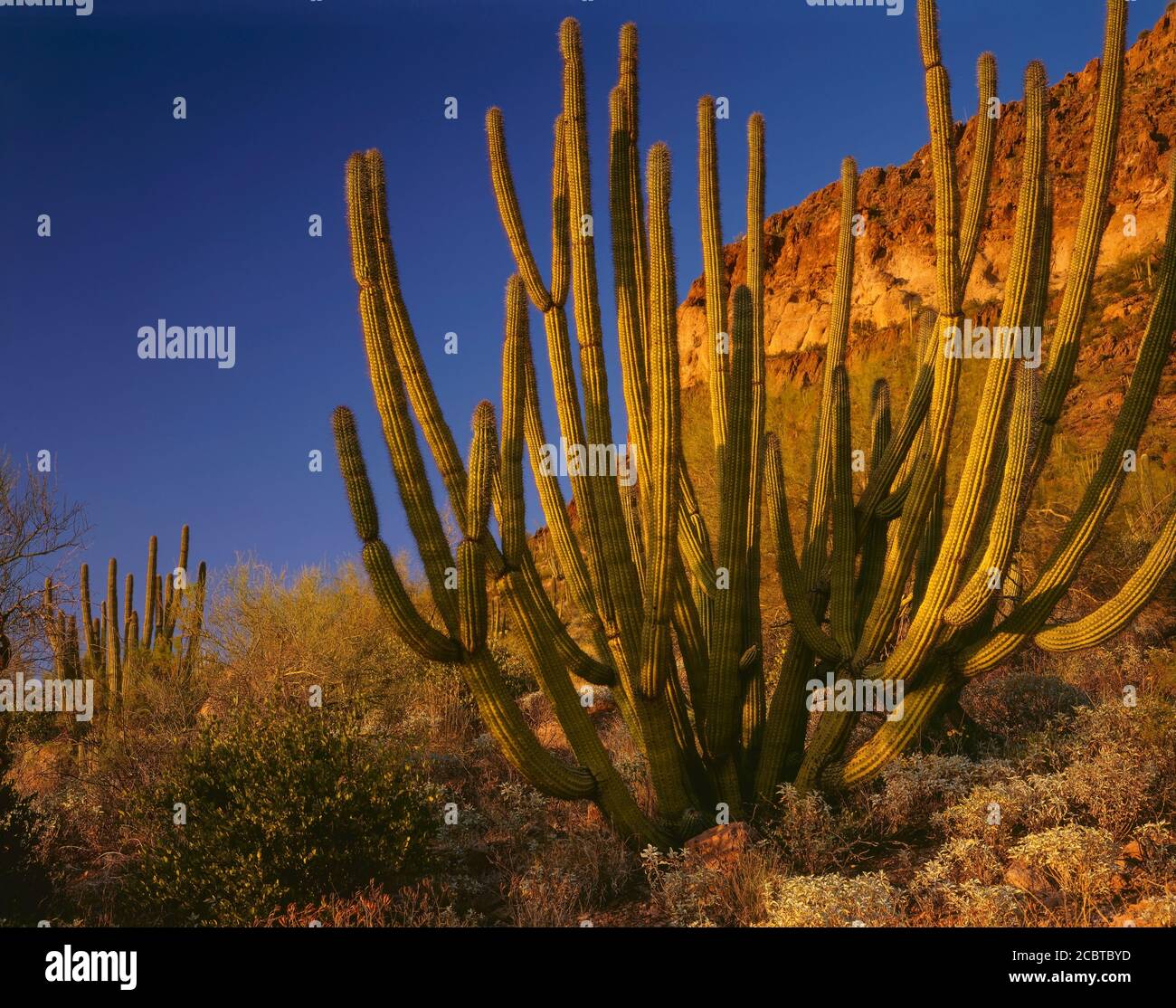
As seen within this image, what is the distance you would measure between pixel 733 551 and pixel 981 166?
3.59 meters

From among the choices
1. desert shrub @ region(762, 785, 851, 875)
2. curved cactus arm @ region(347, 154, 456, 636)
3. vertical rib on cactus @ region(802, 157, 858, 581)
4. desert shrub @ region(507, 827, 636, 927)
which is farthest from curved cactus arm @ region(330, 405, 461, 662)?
vertical rib on cactus @ region(802, 157, 858, 581)

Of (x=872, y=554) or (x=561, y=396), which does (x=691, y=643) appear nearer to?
(x=872, y=554)

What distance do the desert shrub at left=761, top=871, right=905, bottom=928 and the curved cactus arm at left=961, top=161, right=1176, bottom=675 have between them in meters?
1.99

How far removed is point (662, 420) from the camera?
6781 mm

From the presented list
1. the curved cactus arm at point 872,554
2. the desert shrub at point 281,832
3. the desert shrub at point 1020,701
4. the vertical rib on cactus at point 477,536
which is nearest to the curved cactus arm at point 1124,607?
the curved cactus arm at point 872,554

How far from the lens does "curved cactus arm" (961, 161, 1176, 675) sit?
745cm

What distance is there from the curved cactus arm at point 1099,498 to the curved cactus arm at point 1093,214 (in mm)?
470

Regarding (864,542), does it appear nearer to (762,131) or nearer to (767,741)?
(767,741)

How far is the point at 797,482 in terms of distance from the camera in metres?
18.1

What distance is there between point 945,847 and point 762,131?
626 centimetres

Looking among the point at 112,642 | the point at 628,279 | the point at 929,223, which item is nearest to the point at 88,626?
the point at 112,642

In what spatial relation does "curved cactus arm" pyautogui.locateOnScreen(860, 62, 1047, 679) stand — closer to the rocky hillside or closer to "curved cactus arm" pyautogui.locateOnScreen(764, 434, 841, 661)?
"curved cactus arm" pyautogui.locateOnScreen(764, 434, 841, 661)

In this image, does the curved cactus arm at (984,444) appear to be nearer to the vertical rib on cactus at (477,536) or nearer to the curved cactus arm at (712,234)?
the curved cactus arm at (712,234)
